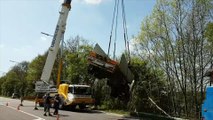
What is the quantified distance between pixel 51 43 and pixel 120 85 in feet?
33.9

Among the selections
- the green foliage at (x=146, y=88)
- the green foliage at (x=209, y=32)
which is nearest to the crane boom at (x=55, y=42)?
the green foliage at (x=146, y=88)

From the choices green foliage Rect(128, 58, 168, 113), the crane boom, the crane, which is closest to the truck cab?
the crane

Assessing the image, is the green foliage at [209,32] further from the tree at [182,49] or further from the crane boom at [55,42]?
the crane boom at [55,42]

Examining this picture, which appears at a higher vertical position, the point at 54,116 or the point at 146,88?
the point at 146,88

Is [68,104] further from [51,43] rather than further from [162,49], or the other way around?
[162,49]

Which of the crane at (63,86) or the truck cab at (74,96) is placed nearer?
the truck cab at (74,96)

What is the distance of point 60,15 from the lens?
31.5 metres

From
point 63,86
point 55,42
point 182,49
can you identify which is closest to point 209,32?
point 182,49

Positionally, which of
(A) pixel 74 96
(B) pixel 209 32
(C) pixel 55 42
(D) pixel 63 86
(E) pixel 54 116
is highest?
(B) pixel 209 32

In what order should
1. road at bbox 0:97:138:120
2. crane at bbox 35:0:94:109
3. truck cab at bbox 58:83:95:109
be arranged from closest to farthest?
road at bbox 0:97:138:120, truck cab at bbox 58:83:95:109, crane at bbox 35:0:94:109

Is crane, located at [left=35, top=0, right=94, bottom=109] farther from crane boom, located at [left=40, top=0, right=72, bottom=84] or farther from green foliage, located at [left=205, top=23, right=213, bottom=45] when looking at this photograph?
green foliage, located at [left=205, top=23, right=213, bottom=45]

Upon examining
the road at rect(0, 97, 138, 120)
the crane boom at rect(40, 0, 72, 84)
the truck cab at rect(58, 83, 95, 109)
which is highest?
the crane boom at rect(40, 0, 72, 84)

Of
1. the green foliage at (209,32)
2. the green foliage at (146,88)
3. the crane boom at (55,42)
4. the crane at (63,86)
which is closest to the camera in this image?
the crane at (63,86)

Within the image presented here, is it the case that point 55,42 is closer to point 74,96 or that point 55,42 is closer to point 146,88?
point 74,96
